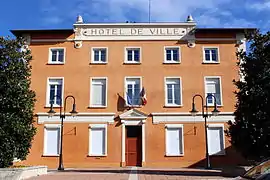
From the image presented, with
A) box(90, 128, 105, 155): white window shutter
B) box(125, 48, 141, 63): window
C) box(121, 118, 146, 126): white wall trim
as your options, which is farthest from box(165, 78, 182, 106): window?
box(90, 128, 105, 155): white window shutter

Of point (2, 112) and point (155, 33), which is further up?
point (155, 33)

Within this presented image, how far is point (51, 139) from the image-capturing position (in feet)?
87.6

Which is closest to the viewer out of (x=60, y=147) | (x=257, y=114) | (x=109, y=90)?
(x=257, y=114)

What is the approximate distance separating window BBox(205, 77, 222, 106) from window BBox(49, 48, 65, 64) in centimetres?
1193

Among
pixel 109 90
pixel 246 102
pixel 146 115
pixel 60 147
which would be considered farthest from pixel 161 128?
pixel 246 102

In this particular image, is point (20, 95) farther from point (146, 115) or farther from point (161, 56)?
point (161, 56)

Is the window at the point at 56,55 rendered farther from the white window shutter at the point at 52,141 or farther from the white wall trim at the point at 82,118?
the white window shutter at the point at 52,141

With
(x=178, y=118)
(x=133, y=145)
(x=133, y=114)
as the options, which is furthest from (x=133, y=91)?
(x=133, y=145)

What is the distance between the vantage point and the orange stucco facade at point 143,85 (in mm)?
26266

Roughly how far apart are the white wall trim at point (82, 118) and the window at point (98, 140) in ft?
1.55

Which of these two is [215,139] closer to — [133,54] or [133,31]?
[133,54]

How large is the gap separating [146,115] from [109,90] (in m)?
3.56

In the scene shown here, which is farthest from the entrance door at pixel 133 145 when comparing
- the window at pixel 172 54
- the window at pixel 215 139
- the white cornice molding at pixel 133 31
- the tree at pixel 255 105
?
the tree at pixel 255 105

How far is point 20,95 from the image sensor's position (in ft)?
55.4
